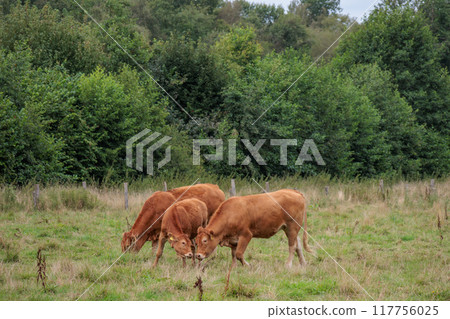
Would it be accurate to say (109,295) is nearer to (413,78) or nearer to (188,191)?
(188,191)

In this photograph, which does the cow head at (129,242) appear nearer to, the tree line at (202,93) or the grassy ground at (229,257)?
the grassy ground at (229,257)

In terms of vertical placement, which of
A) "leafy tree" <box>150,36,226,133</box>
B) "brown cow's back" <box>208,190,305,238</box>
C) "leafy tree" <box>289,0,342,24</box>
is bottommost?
"brown cow's back" <box>208,190,305,238</box>

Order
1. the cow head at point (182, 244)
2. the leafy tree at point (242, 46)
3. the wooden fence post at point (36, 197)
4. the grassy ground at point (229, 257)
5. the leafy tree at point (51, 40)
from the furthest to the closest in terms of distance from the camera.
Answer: the leafy tree at point (242, 46) < the leafy tree at point (51, 40) < the wooden fence post at point (36, 197) < the cow head at point (182, 244) < the grassy ground at point (229, 257)

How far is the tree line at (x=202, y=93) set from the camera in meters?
21.8

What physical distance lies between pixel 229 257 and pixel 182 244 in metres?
1.65

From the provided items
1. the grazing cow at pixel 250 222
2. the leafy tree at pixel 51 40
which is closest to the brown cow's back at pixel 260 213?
the grazing cow at pixel 250 222

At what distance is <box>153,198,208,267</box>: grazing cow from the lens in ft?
33.4

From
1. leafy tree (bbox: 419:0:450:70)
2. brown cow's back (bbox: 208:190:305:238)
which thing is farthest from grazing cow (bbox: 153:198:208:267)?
leafy tree (bbox: 419:0:450:70)

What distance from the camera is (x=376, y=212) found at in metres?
16.9

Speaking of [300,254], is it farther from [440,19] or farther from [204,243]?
[440,19]

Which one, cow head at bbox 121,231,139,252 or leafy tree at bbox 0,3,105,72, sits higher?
leafy tree at bbox 0,3,105,72

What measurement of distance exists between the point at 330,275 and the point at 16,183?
13.8m

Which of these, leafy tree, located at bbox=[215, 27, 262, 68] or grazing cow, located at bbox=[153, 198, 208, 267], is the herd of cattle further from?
leafy tree, located at bbox=[215, 27, 262, 68]

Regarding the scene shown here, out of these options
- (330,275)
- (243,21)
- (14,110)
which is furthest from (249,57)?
(330,275)
